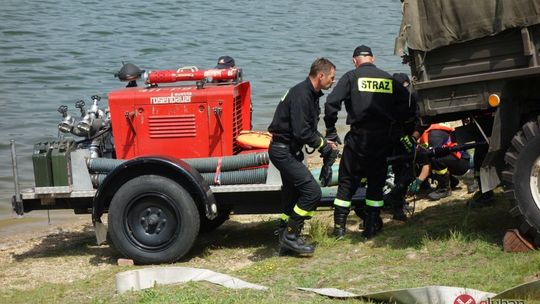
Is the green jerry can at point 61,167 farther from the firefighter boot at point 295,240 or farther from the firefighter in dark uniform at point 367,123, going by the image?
the firefighter in dark uniform at point 367,123

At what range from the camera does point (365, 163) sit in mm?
8883

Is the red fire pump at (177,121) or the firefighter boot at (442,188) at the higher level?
the red fire pump at (177,121)

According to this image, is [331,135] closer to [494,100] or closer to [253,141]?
[253,141]

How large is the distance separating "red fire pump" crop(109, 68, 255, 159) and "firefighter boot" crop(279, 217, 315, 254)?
3.76 feet

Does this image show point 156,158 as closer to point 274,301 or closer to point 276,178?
point 276,178

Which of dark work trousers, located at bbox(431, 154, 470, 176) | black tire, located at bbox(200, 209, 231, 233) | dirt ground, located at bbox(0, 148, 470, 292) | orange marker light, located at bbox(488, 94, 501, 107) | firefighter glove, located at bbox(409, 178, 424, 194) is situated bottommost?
dirt ground, located at bbox(0, 148, 470, 292)

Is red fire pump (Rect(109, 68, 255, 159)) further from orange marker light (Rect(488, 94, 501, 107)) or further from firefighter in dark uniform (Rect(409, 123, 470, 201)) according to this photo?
orange marker light (Rect(488, 94, 501, 107))

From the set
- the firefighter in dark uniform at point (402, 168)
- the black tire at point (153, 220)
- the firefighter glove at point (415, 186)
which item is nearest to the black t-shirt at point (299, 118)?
the firefighter in dark uniform at point (402, 168)

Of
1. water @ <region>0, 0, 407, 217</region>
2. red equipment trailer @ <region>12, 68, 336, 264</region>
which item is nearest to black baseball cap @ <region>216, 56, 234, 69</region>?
red equipment trailer @ <region>12, 68, 336, 264</region>

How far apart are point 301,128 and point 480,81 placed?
1.72 meters

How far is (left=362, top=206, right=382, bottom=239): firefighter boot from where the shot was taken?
29.4 ft

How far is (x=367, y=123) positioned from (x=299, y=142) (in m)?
0.75

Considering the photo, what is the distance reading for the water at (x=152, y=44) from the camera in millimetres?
19359

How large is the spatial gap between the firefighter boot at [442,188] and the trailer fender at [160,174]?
9.25ft
